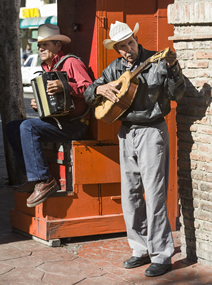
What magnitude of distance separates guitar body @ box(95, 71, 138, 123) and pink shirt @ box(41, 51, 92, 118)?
0.55m

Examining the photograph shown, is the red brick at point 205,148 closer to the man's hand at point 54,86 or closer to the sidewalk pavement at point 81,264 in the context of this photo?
the sidewalk pavement at point 81,264

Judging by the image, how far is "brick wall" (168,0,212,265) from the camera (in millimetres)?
4445

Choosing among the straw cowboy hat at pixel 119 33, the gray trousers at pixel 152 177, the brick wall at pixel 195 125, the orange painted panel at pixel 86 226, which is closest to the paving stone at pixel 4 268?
the orange painted panel at pixel 86 226

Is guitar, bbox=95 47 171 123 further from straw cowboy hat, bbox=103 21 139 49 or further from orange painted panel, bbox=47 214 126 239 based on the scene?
orange painted panel, bbox=47 214 126 239

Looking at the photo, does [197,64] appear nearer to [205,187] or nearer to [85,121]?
[205,187]

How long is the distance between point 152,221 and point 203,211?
1.59ft

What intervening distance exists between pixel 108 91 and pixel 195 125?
81 cm

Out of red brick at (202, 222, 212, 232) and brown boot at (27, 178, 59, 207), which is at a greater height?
brown boot at (27, 178, 59, 207)

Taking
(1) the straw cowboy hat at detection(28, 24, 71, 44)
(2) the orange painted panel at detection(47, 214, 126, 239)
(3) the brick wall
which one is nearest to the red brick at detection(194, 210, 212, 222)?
(3) the brick wall

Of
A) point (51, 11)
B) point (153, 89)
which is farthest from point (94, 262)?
point (51, 11)

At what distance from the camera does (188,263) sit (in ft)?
15.6

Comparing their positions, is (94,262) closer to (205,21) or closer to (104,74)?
(104,74)

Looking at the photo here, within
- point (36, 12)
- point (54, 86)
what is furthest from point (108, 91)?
point (36, 12)

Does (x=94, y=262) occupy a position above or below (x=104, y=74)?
below
